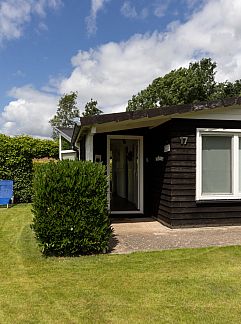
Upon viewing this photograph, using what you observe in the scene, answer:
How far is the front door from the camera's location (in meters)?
9.30

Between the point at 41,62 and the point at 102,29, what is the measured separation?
9.77 ft

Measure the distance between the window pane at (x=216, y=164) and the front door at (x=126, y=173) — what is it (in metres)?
2.15

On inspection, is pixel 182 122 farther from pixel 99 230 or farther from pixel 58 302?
pixel 58 302

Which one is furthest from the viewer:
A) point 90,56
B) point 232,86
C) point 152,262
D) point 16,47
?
point 232,86

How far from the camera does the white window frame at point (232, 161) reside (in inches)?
295

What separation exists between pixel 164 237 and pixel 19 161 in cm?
841

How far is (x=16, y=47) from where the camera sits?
12.8 metres

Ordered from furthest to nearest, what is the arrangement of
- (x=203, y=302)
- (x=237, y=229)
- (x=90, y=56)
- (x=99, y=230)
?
(x=90, y=56) → (x=237, y=229) → (x=99, y=230) → (x=203, y=302)

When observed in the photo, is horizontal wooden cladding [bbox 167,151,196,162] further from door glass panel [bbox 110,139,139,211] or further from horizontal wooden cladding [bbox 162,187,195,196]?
door glass panel [bbox 110,139,139,211]

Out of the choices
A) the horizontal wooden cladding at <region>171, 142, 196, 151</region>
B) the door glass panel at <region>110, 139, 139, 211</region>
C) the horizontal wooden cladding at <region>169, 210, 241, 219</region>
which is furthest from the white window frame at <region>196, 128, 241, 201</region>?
the door glass panel at <region>110, 139, 139, 211</region>

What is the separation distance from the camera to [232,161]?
7652mm

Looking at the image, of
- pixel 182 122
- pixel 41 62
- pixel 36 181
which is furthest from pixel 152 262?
pixel 41 62

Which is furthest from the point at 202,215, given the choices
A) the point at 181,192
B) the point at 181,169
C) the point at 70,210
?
the point at 70,210

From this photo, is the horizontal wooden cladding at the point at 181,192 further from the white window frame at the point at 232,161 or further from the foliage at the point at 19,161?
the foliage at the point at 19,161
